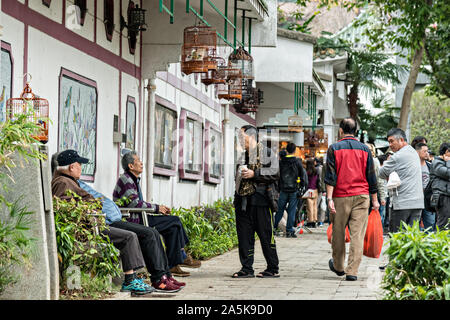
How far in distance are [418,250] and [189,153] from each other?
11014 millimetres

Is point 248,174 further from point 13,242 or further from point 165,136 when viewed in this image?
point 165,136

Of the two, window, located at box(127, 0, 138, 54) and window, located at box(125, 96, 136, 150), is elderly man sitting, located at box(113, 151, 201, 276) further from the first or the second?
window, located at box(127, 0, 138, 54)

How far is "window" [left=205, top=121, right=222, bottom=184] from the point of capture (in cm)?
1900

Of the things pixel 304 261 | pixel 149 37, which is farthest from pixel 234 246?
pixel 149 37

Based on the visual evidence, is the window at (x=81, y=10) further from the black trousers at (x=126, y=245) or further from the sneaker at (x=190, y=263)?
the sneaker at (x=190, y=263)

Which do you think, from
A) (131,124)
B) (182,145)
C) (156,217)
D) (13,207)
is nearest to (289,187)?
(182,145)

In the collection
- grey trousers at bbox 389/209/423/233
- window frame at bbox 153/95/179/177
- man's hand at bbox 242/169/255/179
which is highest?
window frame at bbox 153/95/179/177

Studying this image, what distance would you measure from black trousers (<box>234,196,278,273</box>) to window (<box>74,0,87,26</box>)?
2894 mm

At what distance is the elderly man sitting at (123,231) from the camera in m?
8.33

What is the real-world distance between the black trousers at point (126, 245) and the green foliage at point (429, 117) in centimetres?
5752

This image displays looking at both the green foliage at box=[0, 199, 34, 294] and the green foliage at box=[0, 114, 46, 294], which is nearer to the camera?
the green foliage at box=[0, 114, 46, 294]

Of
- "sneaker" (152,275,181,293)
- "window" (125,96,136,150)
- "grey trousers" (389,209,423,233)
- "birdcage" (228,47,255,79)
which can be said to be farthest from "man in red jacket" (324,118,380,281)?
"birdcage" (228,47,255,79)
